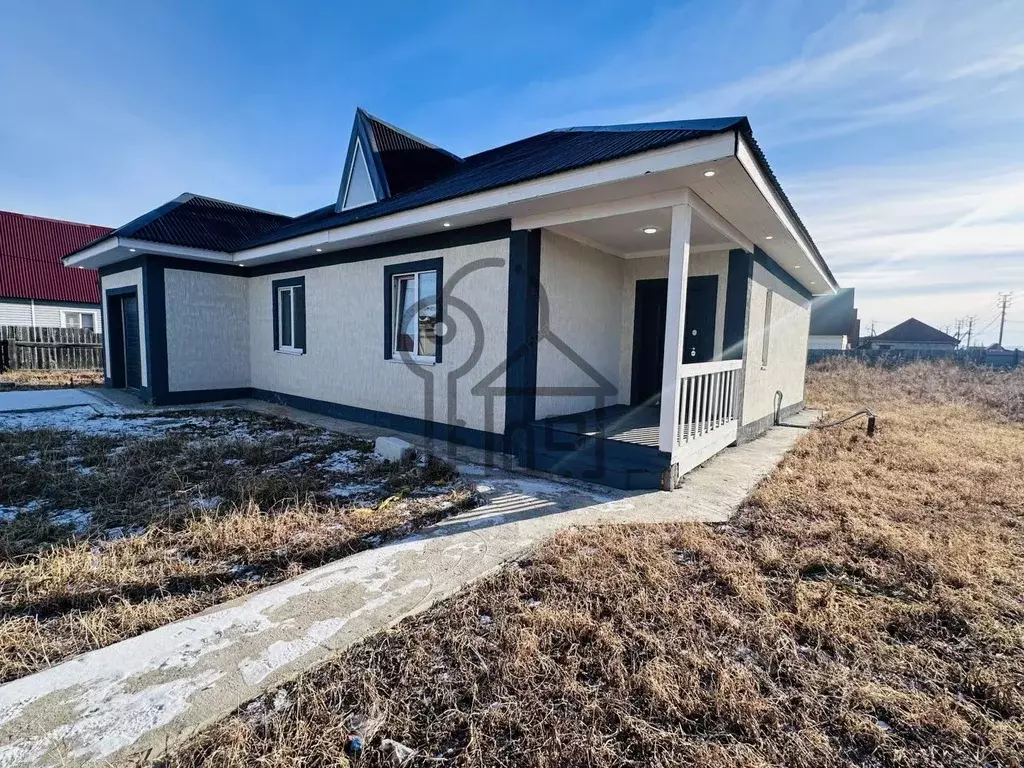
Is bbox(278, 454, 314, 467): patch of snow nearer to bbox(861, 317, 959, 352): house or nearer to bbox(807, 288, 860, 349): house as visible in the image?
bbox(807, 288, 860, 349): house

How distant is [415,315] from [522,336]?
83.4 inches

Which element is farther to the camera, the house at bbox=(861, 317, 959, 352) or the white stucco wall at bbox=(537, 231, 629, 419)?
the house at bbox=(861, 317, 959, 352)

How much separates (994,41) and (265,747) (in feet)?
24.1

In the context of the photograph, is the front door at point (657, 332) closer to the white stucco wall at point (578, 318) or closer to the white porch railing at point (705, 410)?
the white stucco wall at point (578, 318)

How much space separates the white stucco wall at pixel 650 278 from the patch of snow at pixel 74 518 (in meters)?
6.33

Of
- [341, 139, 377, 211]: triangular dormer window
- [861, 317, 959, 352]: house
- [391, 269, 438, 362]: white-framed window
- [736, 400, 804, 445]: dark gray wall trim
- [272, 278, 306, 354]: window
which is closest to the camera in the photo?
[391, 269, 438, 362]: white-framed window

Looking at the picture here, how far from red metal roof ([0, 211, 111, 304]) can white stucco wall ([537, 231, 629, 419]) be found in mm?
20166

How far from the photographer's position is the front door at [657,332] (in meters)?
6.70

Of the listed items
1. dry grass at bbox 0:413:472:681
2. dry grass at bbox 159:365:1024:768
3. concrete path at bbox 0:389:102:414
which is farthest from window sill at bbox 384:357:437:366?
concrete path at bbox 0:389:102:414

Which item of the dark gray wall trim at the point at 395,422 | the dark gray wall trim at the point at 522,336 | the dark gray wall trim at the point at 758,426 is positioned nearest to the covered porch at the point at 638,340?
the dark gray wall trim at the point at 522,336

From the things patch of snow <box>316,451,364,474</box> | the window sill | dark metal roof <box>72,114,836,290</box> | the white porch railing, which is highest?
dark metal roof <box>72,114,836,290</box>

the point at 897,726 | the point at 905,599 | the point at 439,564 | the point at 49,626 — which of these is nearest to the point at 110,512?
the point at 49,626

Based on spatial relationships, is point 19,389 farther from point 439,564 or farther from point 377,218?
point 439,564

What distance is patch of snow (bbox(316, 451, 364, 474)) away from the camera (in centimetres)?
481
